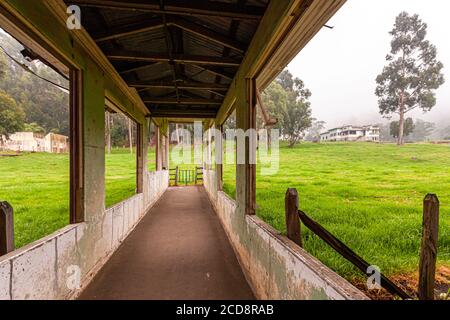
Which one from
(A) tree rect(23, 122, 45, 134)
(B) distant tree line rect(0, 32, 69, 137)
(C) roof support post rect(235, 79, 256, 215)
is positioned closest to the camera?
(C) roof support post rect(235, 79, 256, 215)

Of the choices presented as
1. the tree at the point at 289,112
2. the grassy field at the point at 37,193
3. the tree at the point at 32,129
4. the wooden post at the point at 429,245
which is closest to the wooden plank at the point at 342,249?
the wooden post at the point at 429,245

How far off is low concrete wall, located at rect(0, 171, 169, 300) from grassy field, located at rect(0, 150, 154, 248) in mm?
1108

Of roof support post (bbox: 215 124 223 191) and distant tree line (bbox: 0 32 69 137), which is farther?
distant tree line (bbox: 0 32 69 137)

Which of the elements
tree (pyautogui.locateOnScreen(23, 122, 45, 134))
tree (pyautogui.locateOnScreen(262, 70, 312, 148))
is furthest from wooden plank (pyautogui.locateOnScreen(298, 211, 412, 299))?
tree (pyautogui.locateOnScreen(262, 70, 312, 148))

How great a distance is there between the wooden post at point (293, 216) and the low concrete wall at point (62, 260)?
2459 mm

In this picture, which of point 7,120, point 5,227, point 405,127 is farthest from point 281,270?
point 405,127

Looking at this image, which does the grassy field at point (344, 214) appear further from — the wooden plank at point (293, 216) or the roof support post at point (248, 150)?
the wooden plank at point (293, 216)

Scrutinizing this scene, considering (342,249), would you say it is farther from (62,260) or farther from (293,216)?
(62,260)

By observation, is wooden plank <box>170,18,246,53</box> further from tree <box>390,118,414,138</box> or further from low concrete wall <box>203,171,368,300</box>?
tree <box>390,118,414,138</box>

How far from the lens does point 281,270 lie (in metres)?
2.30

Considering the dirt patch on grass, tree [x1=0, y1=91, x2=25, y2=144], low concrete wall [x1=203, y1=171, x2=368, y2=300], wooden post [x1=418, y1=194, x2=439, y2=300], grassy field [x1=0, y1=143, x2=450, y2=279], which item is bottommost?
the dirt patch on grass

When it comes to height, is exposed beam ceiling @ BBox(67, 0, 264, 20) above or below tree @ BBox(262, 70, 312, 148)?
below

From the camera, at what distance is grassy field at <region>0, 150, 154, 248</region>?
5242 millimetres
